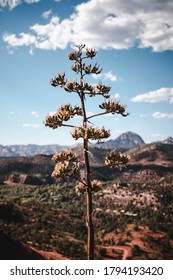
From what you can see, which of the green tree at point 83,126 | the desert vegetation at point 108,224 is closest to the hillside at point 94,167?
the desert vegetation at point 108,224

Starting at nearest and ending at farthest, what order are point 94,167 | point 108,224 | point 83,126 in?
point 83,126 < point 108,224 < point 94,167

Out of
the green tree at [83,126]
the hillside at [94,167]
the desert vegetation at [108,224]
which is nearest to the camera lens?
the green tree at [83,126]

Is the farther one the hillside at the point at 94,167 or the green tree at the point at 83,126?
the hillside at the point at 94,167

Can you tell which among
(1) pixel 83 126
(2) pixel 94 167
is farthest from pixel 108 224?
(2) pixel 94 167

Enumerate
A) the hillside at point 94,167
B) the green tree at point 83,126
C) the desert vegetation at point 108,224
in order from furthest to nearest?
the hillside at point 94,167 → the desert vegetation at point 108,224 → the green tree at point 83,126

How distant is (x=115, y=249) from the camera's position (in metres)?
26.9

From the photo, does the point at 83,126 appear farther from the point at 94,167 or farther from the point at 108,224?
the point at 94,167

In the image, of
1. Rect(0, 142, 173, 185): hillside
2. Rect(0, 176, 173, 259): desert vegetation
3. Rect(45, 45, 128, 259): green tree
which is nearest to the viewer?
Rect(45, 45, 128, 259): green tree

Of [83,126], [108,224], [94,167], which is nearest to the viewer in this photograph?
[83,126]

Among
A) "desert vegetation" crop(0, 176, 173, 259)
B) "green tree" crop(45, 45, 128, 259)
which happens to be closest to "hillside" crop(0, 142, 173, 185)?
"desert vegetation" crop(0, 176, 173, 259)

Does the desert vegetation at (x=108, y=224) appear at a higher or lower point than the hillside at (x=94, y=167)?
lower

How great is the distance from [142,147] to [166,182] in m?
64.7

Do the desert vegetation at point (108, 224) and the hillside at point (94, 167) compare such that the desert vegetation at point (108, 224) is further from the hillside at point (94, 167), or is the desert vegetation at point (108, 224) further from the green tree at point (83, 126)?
the hillside at point (94, 167)

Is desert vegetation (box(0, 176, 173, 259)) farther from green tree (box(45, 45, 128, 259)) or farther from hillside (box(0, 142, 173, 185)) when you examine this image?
hillside (box(0, 142, 173, 185))
